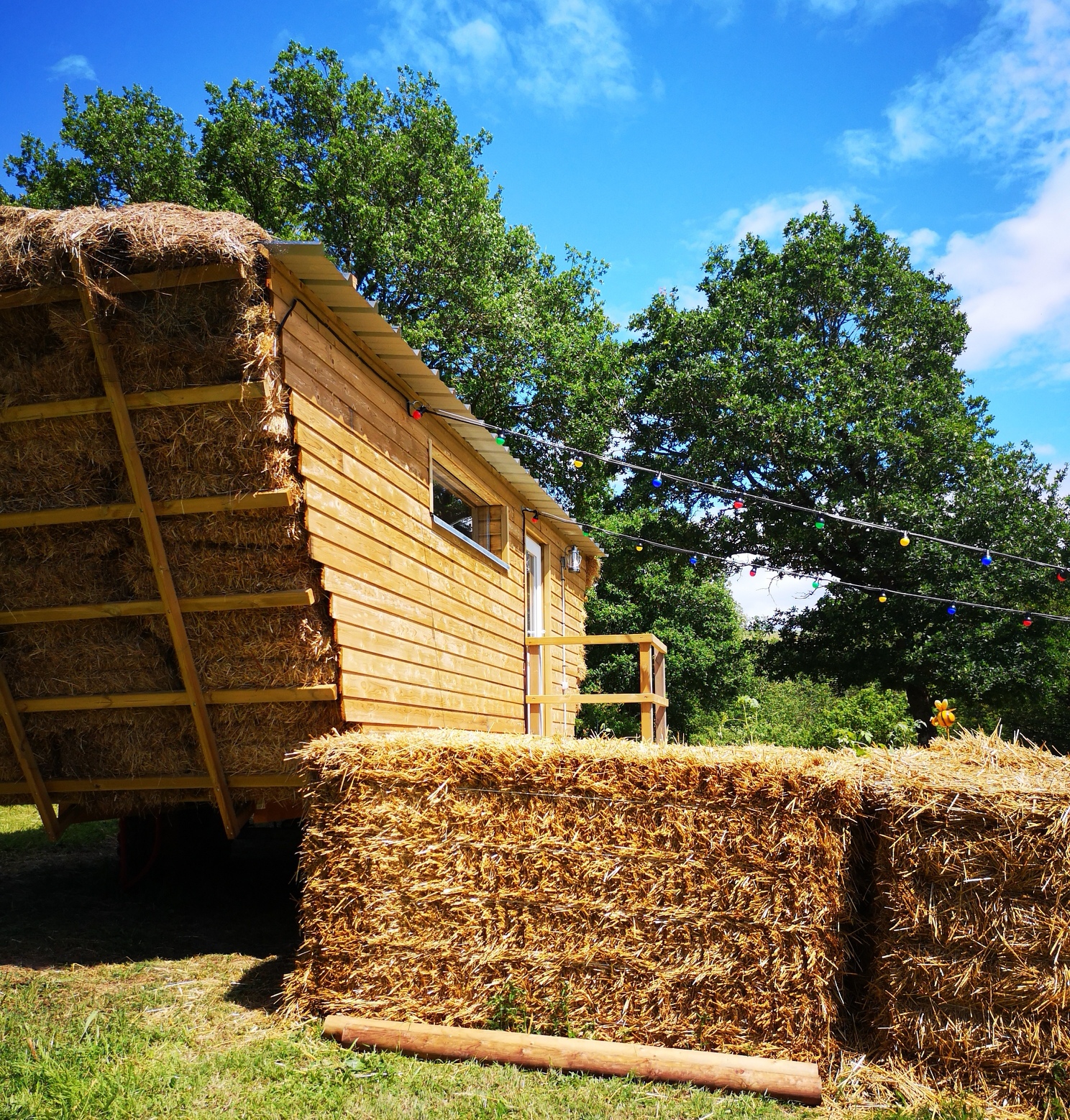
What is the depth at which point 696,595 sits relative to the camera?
23562 millimetres

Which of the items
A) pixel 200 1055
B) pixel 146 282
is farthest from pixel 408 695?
pixel 146 282

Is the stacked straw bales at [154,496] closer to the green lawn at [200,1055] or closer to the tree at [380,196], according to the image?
the green lawn at [200,1055]

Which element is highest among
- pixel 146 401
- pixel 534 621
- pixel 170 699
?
pixel 146 401

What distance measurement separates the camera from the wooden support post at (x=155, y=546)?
13.4ft

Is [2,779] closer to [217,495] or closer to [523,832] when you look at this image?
[217,495]

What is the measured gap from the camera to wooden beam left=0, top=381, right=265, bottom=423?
412 cm

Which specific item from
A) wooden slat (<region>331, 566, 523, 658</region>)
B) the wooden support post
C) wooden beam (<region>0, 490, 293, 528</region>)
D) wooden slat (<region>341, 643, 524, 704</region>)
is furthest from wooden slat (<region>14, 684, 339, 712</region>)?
wooden beam (<region>0, 490, 293, 528</region>)

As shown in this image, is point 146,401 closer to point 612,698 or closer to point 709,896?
point 709,896

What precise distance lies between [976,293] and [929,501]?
6837 mm

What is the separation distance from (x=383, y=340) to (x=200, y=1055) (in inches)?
155

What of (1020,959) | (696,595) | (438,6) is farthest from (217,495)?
(696,595)

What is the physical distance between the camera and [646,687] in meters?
7.40

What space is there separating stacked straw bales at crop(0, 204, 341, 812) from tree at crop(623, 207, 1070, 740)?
44.5 feet

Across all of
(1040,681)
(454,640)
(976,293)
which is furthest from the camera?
(976,293)
